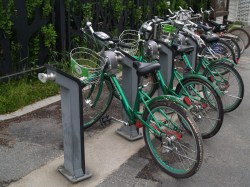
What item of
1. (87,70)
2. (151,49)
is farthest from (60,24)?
(87,70)

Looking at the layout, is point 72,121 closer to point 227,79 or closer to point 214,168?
point 214,168

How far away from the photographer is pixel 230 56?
7.13 metres

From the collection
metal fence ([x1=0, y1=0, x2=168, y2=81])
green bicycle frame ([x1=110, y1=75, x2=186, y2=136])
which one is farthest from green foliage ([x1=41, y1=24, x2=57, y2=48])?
green bicycle frame ([x1=110, y1=75, x2=186, y2=136])

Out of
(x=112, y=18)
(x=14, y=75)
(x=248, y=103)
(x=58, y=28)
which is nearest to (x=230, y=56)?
(x=248, y=103)

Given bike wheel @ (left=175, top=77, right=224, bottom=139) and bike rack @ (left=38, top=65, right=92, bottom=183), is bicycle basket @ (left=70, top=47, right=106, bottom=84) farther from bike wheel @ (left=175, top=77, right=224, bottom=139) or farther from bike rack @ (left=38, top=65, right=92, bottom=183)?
bike wheel @ (left=175, top=77, right=224, bottom=139)

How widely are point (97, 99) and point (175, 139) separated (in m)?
1.48

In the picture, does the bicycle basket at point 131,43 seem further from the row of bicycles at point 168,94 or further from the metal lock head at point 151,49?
the metal lock head at point 151,49

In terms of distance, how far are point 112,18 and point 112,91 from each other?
12.2 ft

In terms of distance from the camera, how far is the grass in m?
5.27

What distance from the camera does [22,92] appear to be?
5594 millimetres

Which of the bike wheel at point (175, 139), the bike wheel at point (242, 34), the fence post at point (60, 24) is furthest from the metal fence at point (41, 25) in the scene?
the bike wheel at point (242, 34)

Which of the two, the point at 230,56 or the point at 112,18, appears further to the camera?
the point at 112,18

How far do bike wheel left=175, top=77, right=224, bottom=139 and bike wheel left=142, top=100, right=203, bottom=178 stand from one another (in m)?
0.63

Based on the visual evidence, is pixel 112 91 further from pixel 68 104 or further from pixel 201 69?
pixel 201 69
